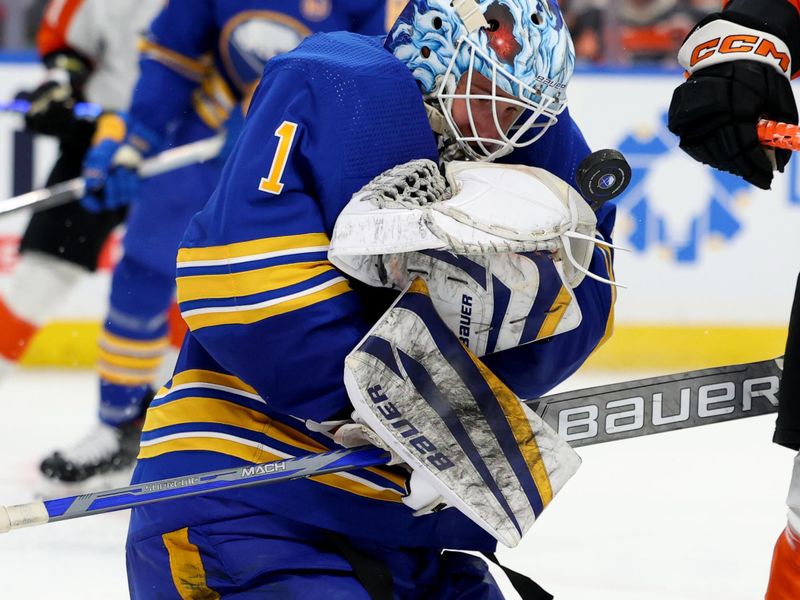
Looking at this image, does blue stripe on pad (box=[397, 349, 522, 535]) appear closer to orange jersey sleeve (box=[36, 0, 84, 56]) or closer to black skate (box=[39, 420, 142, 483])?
black skate (box=[39, 420, 142, 483])

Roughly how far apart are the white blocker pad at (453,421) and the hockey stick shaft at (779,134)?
0.52m

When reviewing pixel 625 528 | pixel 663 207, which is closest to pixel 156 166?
pixel 625 528

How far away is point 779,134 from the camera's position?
1.78m

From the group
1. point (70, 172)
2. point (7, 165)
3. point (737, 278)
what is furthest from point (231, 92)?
point (737, 278)

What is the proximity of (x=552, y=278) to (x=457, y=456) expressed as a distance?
8.1 inches

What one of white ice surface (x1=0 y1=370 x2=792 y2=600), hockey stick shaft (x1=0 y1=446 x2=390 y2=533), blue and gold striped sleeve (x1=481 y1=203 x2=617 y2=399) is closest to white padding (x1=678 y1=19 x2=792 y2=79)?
blue and gold striped sleeve (x1=481 y1=203 x2=617 y2=399)

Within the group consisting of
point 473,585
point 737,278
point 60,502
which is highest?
point 60,502

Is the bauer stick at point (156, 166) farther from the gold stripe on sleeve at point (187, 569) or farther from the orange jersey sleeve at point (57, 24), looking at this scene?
the gold stripe on sleeve at point (187, 569)

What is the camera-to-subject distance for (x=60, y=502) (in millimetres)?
1446

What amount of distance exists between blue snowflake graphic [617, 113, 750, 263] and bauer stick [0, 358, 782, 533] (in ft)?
8.36

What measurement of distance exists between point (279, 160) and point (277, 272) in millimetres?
112

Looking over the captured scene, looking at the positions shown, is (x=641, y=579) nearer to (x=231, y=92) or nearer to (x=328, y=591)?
(x=328, y=591)

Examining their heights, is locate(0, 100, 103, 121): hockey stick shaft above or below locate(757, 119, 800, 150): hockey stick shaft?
below

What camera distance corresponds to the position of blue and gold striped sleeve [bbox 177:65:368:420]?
1424mm
